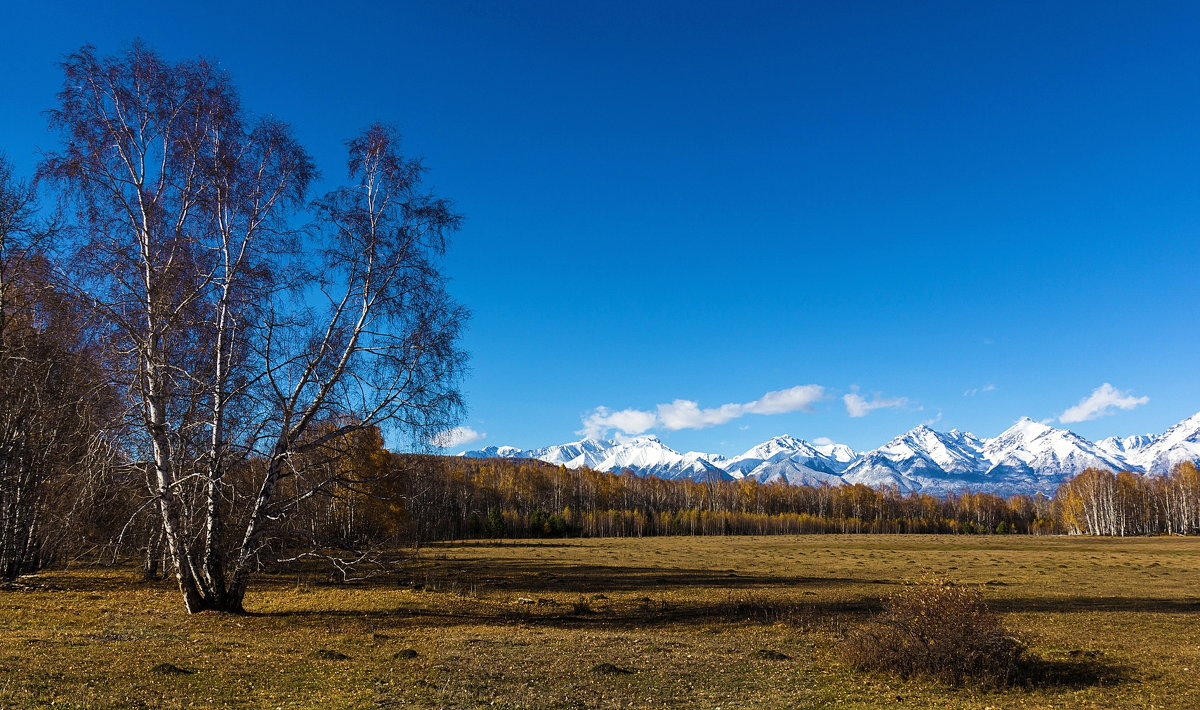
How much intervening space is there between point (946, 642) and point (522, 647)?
414 inches

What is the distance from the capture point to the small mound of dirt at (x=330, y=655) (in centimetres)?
1484

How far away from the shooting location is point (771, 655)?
55.7ft

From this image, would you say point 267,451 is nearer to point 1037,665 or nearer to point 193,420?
point 193,420

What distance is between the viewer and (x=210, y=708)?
10.2 meters

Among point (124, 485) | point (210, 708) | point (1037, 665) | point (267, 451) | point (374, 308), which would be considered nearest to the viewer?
point (210, 708)

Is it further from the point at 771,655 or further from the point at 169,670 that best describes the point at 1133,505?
the point at 169,670

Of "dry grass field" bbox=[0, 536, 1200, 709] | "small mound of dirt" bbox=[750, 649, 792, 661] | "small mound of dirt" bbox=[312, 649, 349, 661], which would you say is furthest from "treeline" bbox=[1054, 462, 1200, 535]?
"small mound of dirt" bbox=[312, 649, 349, 661]

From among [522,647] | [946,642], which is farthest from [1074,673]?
[522,647]

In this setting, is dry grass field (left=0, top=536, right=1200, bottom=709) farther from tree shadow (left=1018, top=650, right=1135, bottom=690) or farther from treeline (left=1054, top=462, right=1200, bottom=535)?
treeline (left=1054, top=462, right=1200, bottom=535)

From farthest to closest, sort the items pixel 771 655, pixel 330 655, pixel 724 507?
pixel 724 507 < pixel 771 655 < pixel 330 655

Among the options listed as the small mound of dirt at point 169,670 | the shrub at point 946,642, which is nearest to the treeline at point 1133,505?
the shrub at point 946,642

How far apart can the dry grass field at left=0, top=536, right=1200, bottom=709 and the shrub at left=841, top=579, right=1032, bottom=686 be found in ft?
1.71

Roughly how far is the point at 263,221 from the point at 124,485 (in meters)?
9.27

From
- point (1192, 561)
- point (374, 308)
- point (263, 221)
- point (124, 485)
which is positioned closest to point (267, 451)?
point (124, 485)
